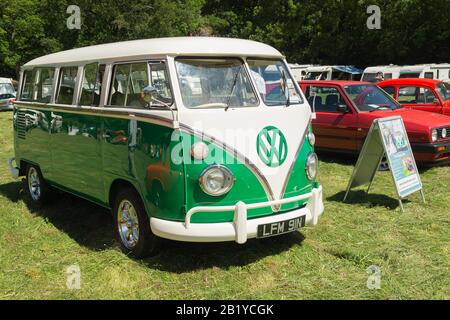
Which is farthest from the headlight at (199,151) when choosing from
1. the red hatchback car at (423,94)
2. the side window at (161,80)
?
the red hatchback car at (423,94)

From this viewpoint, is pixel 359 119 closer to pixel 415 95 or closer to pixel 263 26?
pixel 415 95

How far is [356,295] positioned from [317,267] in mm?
627

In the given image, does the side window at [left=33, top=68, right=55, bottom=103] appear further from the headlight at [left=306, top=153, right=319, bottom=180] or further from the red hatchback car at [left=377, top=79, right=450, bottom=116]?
the red hatchback car at [left=377, top=79, right=450, bottom=116]

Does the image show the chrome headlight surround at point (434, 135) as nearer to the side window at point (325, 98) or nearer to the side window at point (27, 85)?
the side window at point (325, 98)

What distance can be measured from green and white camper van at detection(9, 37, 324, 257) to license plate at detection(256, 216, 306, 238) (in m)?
0.01

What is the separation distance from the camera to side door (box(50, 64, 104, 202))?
18.0 feet

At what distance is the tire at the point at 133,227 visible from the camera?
4.79 meters

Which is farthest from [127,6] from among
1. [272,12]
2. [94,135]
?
[94,135]

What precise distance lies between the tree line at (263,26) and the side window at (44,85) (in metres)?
25.6

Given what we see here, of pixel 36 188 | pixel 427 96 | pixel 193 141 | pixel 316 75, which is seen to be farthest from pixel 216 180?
pixel 316 75

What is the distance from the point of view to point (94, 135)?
5.43m

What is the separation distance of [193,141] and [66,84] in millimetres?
2700

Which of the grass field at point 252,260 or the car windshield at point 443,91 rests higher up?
the car windshield at point 443,91

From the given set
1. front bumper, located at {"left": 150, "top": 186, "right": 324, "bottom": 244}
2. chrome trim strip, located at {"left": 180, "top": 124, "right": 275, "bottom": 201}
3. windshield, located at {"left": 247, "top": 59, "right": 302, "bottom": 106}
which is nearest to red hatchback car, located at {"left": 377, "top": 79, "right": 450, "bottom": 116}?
windshield, located at {"left": 247, "top": 59, "right": 302, "bottom": 106}
